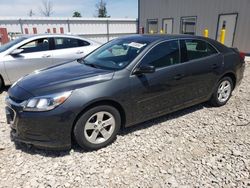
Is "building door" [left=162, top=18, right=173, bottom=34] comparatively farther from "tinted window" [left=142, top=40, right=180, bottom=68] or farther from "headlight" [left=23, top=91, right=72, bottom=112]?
"headlight" [left=23, top=91, right=72, bottom=112]

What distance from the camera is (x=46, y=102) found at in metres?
2.50

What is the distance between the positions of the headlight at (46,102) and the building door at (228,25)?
35.7 ft

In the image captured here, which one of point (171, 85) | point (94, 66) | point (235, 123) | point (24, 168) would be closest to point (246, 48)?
point (235, 123)

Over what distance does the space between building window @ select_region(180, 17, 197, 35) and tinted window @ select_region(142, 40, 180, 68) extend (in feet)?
34.5

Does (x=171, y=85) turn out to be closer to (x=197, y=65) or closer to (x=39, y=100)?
(x=197, y=65)

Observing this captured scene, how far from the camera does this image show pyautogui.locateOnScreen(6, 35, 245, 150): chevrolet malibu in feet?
8.34

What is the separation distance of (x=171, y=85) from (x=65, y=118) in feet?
5.63

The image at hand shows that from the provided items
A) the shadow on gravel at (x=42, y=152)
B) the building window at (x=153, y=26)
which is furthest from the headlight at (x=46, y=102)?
the building window at (x=153, y=26)

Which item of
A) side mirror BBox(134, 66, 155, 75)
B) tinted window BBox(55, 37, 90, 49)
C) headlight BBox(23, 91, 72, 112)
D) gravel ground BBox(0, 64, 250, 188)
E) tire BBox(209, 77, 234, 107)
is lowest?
gravel ground BBox(0, 64, 250, 188)

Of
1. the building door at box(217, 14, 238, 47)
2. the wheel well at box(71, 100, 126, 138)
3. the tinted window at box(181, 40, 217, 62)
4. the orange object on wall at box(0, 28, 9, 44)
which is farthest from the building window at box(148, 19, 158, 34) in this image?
the wheel well at box(71, 100, 126, 138)

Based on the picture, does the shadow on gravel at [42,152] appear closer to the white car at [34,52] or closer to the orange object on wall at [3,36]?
the white car at [34,52]

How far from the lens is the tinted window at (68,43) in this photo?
5.79m

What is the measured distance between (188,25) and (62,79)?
40.6 ft

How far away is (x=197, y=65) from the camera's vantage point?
3650 millimetres
